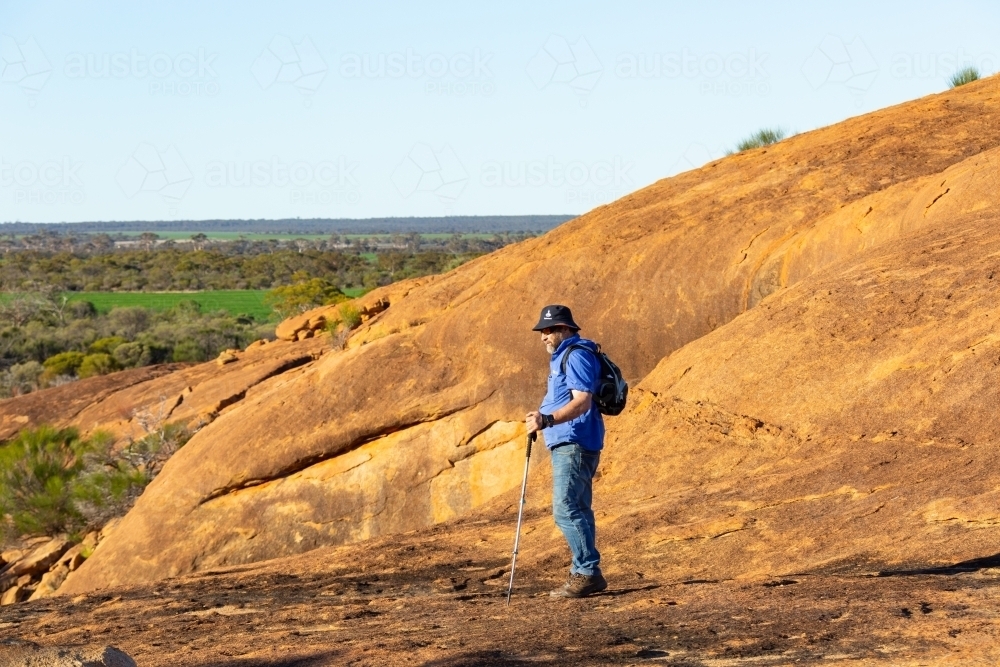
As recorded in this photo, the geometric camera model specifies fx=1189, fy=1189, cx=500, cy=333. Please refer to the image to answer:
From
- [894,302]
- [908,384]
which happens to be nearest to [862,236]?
[894,302]

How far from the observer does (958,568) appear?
7312 mm

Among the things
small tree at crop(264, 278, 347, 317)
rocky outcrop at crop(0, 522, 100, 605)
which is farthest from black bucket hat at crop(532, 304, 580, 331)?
small tree at crop(264, 278, 347, 317)

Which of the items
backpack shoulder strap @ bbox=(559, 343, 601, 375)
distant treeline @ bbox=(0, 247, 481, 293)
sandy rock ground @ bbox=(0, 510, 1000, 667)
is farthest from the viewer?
distant treeline @ bbox=(0, 247, 481, 293)

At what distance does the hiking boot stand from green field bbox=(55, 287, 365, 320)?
62253mm

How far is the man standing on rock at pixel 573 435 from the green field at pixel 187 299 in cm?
6226

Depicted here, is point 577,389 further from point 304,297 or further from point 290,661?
point 304,297

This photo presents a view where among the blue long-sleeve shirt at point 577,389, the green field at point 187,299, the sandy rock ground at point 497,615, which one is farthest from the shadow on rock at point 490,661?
the green field at point 187,299

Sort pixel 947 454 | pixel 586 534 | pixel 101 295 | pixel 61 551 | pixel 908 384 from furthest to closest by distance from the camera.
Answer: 1. pixel 101 295
2. pixel 61 551
3. pixel 908 384
4. pixel 947 454
5. pixel 586 534

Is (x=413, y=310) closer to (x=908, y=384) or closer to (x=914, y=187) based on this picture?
(x=914, y=187)

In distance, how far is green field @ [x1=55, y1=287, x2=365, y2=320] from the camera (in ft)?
244

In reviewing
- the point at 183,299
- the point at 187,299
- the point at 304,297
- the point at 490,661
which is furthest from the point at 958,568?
the point at 183,299

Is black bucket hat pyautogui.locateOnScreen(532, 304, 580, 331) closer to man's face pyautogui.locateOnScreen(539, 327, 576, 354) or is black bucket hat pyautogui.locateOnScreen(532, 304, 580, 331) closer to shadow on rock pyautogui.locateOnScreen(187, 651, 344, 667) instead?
man's face pyautogui.locateOnScreen(539, 327, 576, 354)

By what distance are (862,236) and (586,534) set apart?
607 centimetres

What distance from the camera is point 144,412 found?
2153cm
